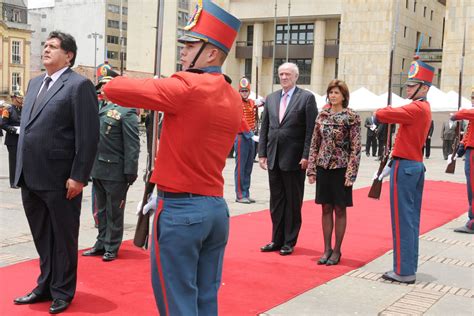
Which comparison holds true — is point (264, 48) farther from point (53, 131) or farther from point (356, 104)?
point (53, 131)

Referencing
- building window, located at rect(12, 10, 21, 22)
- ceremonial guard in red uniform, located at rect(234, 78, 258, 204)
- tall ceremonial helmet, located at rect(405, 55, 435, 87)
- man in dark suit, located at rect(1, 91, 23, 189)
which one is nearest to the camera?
tall ceremonial helmet, located at rect(405, 55, 435, 87)

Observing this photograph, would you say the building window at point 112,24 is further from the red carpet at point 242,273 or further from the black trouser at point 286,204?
the black trouser at point 286,204

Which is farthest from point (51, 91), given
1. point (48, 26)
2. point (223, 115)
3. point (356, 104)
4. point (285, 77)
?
point (48, 26)

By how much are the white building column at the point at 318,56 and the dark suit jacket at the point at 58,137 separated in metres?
48.8

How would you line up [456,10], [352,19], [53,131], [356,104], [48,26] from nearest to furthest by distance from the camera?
[53,131] → [356,104] → [456,10] → [352,19] → [48,26]

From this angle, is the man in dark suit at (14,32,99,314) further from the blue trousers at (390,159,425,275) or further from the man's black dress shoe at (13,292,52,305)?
the blue trousers at (390,159,425,275)

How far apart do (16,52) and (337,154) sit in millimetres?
70595

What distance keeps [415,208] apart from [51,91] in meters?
3.35

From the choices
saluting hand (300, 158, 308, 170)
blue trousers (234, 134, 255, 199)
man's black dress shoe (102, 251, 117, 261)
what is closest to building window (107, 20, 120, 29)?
blue trousers (234, 134, 255, 199)

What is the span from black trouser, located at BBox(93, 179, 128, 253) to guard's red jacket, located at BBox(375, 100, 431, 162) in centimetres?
260

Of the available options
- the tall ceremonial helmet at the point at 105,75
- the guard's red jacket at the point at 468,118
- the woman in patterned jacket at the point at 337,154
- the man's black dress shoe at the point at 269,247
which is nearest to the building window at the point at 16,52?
the guard's red jacket at the point at 468,118

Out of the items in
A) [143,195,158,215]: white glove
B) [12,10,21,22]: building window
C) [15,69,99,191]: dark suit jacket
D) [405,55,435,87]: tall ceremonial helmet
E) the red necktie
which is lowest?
[143,195,158,215]: white glove

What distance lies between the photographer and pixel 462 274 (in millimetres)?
5711

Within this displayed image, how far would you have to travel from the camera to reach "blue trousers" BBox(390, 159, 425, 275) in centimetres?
528
